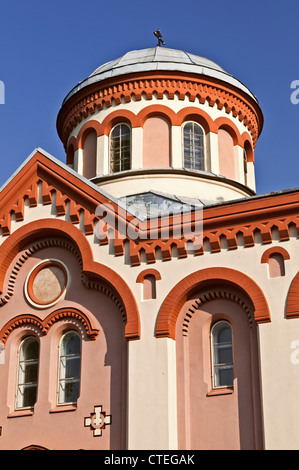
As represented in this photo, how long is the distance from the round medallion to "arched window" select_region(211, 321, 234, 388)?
3.88 meters

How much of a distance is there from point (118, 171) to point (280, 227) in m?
7.56

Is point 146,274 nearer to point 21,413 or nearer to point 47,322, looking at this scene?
point 47,322

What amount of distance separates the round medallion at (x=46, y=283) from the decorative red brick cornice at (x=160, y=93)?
6.64 m

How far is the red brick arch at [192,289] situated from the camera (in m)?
14.9

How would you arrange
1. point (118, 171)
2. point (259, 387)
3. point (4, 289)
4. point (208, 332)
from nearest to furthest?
point (259, 387) < point (208, 332) < point (4, 289) < point (118, 171)

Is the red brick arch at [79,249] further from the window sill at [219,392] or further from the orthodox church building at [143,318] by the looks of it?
the window sill at [219,392]

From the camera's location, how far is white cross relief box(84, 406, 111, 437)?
50.4 feet

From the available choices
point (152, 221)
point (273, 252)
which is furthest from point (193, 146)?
point (273, 252)

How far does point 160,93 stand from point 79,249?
22.6 ft

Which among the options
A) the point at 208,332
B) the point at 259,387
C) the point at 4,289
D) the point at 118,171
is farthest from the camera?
the point at 118,171

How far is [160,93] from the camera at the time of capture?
2175 cm

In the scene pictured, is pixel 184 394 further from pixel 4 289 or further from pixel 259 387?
pixel 4 289
